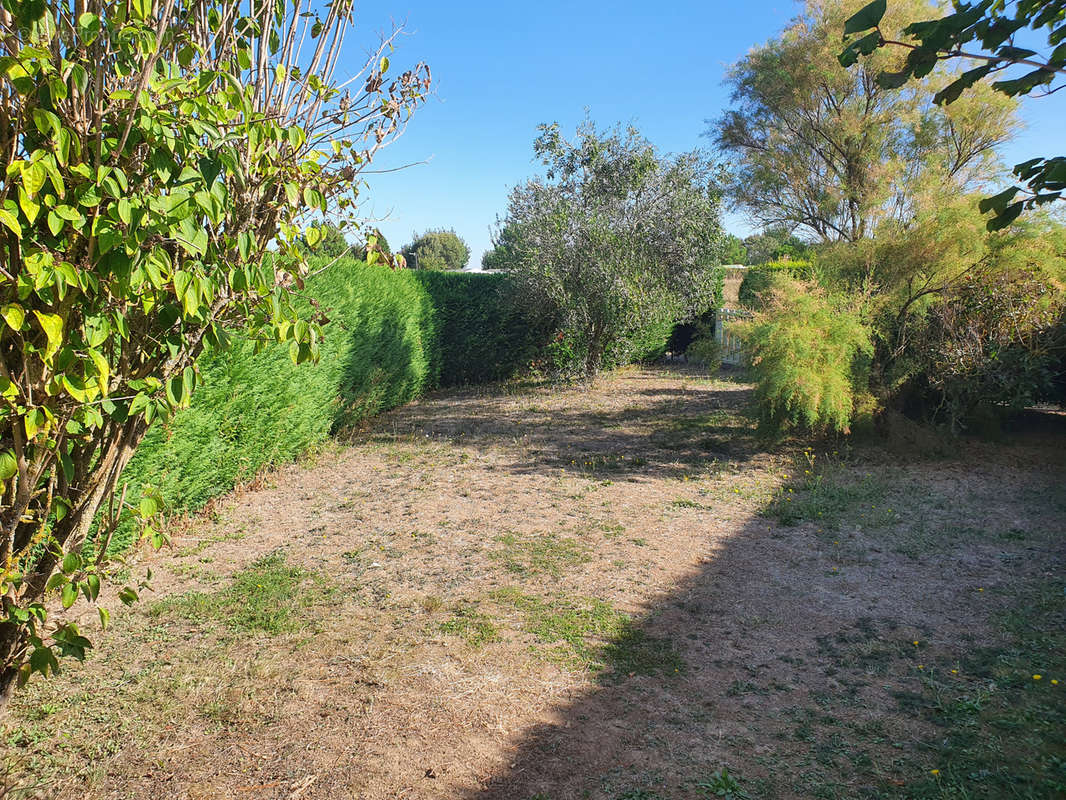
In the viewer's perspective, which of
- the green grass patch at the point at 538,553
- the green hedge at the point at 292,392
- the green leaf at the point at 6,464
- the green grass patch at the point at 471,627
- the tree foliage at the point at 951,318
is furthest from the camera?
the tree foliage at the point at 951,318

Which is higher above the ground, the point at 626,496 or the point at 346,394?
the point at 346,394

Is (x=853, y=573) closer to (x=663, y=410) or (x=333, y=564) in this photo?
(x=333, y=564)

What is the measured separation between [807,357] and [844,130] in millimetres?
11108

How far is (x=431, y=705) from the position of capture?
3203 millimetres

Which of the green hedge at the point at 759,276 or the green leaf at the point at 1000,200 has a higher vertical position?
the green hedge at the point at 759,276

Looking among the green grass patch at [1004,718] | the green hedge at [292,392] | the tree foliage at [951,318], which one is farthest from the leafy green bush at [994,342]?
the green hedge at [292,392]

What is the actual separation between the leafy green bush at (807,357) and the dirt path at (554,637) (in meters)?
0.75

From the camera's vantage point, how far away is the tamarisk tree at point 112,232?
5.76 feet

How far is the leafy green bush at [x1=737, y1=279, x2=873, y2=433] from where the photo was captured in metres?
7.08

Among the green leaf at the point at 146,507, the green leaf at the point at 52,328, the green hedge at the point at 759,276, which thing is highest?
the green hedge at the point at 759,276

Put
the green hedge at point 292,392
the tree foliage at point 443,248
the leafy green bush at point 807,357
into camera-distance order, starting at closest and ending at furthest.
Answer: the green hedge at point 292,392, the leafy green bush at point 807,357, the tree foliage at point 443,248

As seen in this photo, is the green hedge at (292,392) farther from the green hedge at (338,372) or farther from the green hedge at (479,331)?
the green hedge at (479,331)

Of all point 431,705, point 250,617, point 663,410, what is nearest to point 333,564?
point 250,617

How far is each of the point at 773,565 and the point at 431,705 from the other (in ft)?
9.62
